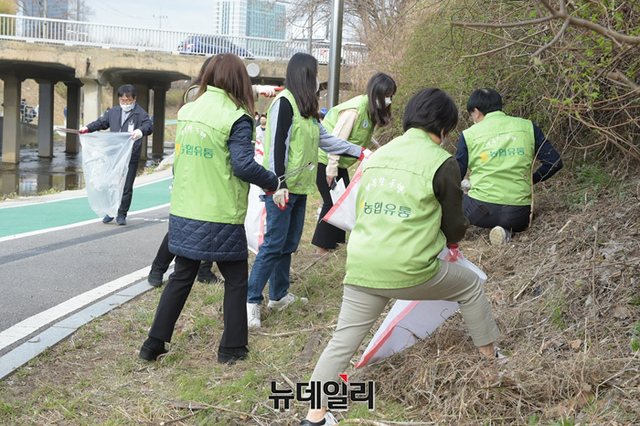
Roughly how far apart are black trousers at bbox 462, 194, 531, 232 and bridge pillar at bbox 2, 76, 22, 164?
105 feet

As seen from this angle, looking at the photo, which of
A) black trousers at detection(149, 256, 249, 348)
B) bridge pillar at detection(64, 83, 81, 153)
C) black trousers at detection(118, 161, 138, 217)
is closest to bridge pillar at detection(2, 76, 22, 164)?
bridge pillar at detection(64, 83, 81, 153)

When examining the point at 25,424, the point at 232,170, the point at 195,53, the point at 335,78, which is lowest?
the point at 25,424

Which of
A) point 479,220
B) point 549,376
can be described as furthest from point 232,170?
point 479,220

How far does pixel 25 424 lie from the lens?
10.6 ft

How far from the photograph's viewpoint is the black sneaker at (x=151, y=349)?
4.04 m

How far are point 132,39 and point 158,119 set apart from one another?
11.6 meters

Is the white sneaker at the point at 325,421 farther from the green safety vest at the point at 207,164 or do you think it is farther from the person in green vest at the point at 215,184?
the green safety vest at the point at 207,164

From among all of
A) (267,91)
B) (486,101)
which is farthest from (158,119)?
(267,91)

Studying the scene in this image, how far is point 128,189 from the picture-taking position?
9180 millimetres

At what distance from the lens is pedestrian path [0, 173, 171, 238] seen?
30.4ft

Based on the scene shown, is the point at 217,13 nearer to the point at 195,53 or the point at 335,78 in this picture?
the point at 195,53

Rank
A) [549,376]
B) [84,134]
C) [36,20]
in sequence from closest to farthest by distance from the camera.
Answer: [549,376]
[84,134]
[36,20]

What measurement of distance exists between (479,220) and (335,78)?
3691mm

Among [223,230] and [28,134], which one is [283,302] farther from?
[28,134]
